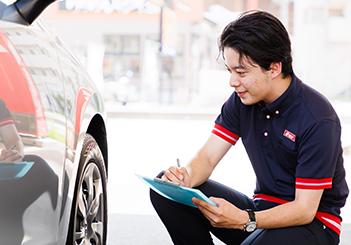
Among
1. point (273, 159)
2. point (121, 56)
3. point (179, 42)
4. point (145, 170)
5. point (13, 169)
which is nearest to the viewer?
point (13, 169)

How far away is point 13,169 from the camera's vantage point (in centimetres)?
87

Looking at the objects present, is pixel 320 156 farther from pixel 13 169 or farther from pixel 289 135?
pixel 13 169

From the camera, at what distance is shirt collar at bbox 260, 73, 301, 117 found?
4.80ft

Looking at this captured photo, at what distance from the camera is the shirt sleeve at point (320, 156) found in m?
1.34

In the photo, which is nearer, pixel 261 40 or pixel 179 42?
pixel 261 40

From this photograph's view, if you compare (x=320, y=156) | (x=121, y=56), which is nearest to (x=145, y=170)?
(x=320, y=156)

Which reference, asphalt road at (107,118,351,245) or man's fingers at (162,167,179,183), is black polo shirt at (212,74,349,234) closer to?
man's fingers at (162,167,179,183)

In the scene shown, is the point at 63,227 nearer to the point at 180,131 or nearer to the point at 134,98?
the point at 180,131

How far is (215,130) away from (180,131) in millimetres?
6379

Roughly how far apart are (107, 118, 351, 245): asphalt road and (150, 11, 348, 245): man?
2.23 feet

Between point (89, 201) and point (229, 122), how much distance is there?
2.30 ft

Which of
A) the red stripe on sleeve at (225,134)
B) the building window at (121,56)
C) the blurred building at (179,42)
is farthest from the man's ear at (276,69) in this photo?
the building window at (121,56)

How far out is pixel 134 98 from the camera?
546 inches

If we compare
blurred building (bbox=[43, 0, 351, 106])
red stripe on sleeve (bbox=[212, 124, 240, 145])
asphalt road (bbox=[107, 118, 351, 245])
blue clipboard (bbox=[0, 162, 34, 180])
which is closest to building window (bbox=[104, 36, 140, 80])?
blurred building (bbox=[43, 0, 351, 106])
